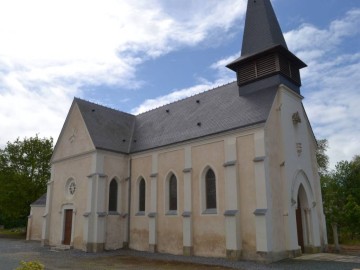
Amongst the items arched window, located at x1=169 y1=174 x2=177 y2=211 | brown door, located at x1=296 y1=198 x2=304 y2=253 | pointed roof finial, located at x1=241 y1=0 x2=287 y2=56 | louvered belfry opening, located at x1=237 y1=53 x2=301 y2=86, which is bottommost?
brown door, located at x1=296 y1=198 x2=304 y2=253

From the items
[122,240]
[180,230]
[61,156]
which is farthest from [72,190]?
[180,230]

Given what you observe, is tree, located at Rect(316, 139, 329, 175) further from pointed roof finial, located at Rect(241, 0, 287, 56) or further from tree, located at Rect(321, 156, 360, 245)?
pointed roof finial, located at Rect(241, 0, 287, 56)

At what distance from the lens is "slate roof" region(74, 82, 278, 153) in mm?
20594

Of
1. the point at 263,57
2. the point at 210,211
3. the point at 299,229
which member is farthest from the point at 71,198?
the point at 263,57

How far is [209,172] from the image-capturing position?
21.0 meters

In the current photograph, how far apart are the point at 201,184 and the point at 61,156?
44.6 ft

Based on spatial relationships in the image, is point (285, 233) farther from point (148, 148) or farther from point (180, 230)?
point (148, 148)

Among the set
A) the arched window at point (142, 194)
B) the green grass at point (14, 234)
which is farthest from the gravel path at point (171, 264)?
the green grass at point (14, 234)

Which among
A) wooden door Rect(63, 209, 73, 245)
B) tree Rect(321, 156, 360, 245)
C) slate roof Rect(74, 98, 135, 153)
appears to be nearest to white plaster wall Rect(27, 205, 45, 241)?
wooden door Rect(63, 209, 73, 245)

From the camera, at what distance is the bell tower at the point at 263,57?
21062 mm

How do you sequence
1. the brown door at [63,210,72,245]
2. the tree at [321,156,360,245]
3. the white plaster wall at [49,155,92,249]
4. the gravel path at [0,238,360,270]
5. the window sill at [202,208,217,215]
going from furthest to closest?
1. the brown door at [63,210,72,245]
2. the white plaster wall at [49,155,92,249]
3. the tree at [321,156,360,245]
4. the window sill at [202,208,217,215]
5. the gravel path at [0,238,360,270]

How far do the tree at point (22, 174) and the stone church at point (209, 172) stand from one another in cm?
1364

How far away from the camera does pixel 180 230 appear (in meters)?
21.4

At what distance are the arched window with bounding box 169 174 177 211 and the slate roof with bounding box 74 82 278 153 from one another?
2.60m
